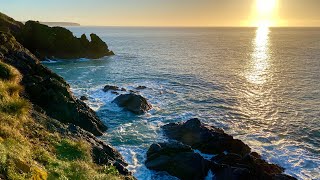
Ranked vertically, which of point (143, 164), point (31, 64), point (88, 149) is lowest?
point (143, 164)

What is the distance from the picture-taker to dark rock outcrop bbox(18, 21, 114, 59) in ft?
282

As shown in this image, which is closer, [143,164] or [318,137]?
[143,164]

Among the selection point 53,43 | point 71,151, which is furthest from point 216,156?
point 53,43

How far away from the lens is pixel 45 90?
28.1m

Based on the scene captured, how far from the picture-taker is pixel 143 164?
26031 mm

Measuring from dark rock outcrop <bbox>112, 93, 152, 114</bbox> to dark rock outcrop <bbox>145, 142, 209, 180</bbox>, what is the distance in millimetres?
14399

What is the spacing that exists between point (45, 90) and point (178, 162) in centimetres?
1327

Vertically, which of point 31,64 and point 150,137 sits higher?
point 31,64

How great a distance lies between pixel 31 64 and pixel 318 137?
99.3 feet

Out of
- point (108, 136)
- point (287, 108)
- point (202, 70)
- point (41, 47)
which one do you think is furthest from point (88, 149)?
point (41, 47)

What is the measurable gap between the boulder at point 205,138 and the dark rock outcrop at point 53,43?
60235 mm

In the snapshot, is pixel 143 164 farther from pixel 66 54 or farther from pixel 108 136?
pixel 66 54

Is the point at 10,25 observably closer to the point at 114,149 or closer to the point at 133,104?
the point at 133,104

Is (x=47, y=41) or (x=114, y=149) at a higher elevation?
(x=47, y=41)
